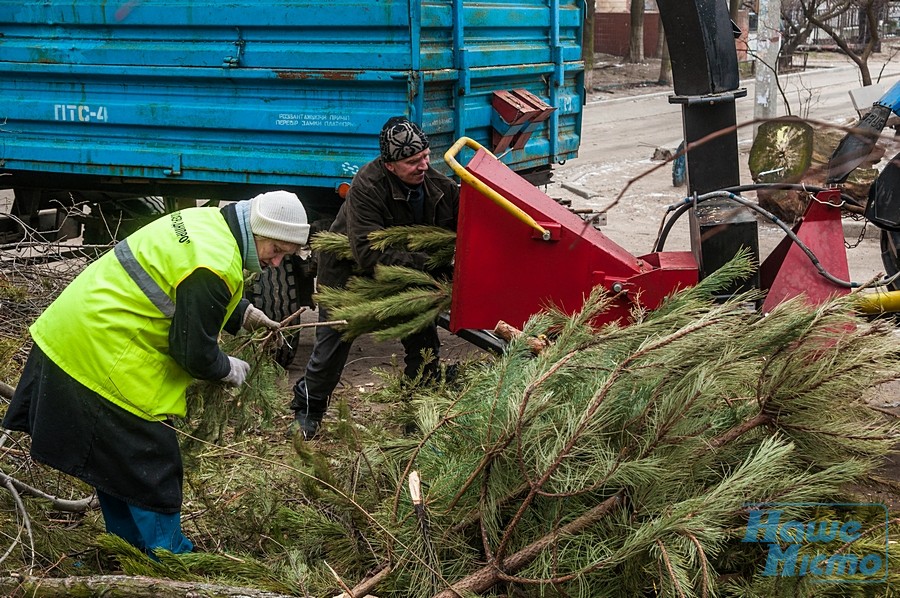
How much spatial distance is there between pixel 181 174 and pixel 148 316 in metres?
3.55

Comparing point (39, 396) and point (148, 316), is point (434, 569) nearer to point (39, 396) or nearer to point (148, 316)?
point (148, 316)

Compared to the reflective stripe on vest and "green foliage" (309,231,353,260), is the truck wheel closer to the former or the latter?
"green foliage" (309,231,353,260)

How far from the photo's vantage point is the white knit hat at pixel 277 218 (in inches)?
119

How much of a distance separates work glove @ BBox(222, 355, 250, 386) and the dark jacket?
1.27 metres

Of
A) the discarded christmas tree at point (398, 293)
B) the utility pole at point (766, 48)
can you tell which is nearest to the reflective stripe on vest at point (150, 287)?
the discarded christmas tree at point (398, 293)

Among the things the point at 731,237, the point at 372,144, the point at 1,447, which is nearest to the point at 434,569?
the point at 1,447

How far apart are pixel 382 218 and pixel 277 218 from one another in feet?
5.29

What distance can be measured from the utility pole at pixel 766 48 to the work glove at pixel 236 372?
10.2 m

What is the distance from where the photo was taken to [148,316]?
2.94 metres

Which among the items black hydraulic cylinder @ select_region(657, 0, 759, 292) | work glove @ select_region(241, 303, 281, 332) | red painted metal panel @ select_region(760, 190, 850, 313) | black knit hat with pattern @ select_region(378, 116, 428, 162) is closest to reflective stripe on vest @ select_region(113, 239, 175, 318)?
work glove @ select_region(241, 303, 281, 332)

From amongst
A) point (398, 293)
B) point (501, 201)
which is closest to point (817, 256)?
point (501, 201)

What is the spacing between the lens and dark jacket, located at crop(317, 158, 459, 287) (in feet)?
14.7

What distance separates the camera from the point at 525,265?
4.09 m

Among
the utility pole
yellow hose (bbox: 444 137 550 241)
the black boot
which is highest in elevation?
the utility pole
